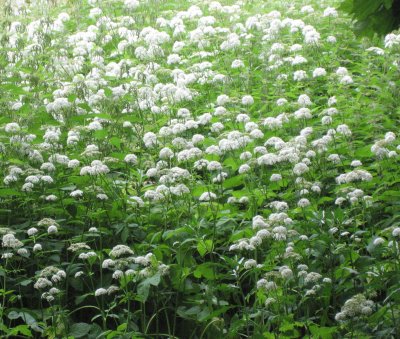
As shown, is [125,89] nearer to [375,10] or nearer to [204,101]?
[204,101]

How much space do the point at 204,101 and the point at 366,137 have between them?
2207mm

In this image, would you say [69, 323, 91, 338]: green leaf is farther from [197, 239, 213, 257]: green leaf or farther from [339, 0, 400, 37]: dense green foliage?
[339, 0, 400, 37]: dense green foliage

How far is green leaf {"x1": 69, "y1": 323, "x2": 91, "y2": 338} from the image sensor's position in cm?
434

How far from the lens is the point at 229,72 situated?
8.16 metres

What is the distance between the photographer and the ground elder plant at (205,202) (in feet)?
14.2

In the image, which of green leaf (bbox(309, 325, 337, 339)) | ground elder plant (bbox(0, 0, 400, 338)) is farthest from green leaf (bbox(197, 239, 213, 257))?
green leaf (bbox(309, 325, 337, 339))

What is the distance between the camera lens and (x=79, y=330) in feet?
14.4

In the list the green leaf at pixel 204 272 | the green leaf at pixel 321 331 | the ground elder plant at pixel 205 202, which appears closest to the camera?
the green leaf at pixel 321 331

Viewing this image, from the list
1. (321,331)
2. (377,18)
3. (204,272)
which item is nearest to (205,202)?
(204,272)

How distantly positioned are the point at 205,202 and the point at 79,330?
1.50m

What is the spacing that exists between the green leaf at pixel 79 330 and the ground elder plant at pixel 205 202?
15 mm

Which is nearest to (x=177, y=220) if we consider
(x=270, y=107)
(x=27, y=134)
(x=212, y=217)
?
(x=212, y=217)

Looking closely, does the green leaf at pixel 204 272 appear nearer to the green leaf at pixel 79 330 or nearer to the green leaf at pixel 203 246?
the green leaf at pixel 203 246

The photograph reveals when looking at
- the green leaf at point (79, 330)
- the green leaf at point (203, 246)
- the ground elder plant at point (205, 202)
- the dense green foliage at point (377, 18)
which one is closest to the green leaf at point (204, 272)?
the ground elder plant at point (205, 202)
